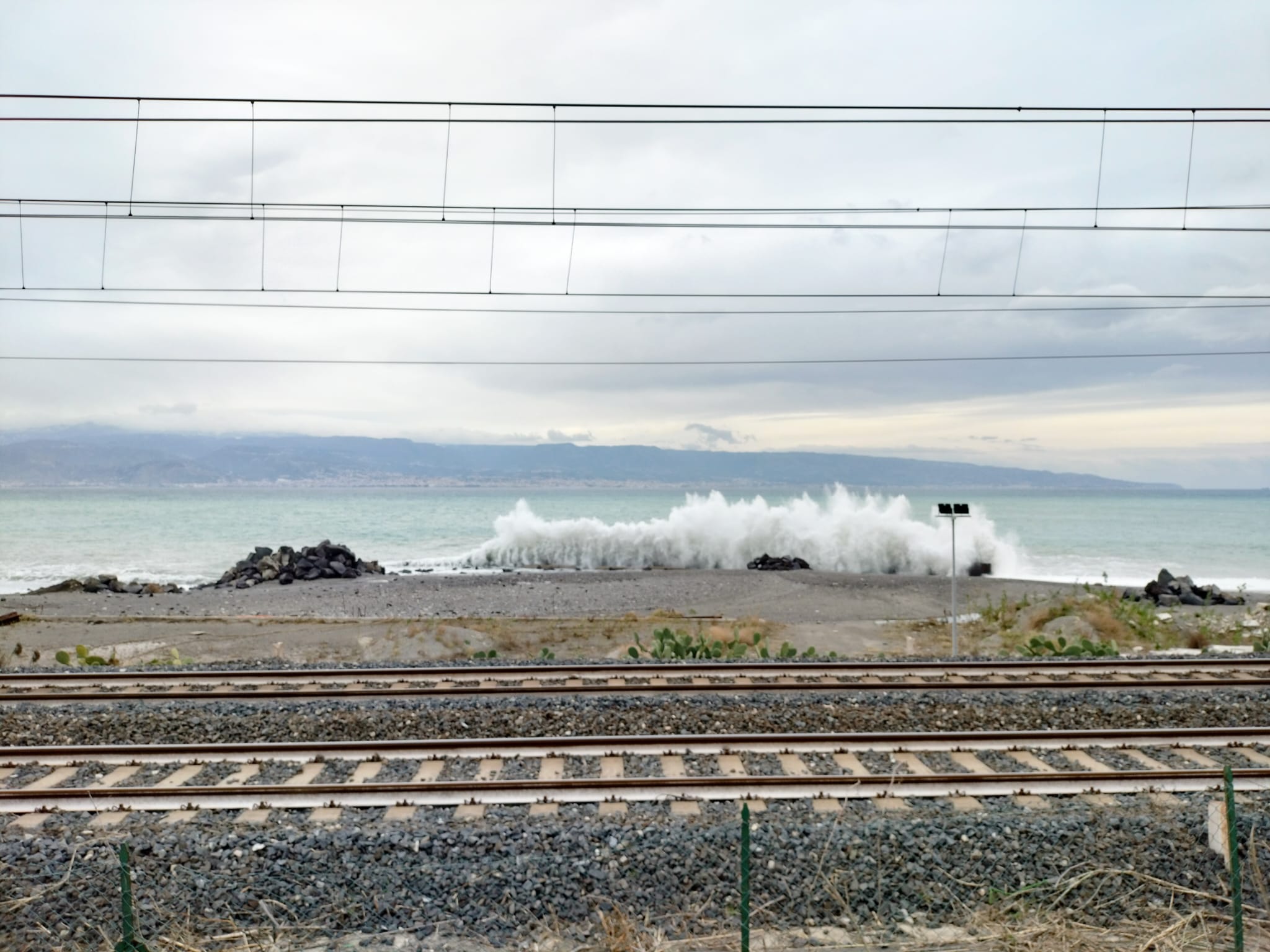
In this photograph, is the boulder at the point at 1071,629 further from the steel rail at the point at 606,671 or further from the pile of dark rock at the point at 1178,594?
the pile of dark rock at the point at 1178,594

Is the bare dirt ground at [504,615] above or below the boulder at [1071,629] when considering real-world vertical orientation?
below

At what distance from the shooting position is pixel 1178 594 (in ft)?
86.4

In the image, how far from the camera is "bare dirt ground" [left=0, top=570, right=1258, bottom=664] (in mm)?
17094

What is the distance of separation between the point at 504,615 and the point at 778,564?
46.8 ft

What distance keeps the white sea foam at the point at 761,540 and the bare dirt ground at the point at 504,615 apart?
3.76 metres

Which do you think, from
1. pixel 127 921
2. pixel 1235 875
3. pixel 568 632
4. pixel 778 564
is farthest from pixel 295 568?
pixel 1235 875

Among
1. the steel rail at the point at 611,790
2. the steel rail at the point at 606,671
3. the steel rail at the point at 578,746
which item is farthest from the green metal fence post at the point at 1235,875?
the steel rail at the point at 606,671

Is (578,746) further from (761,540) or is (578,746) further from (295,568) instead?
(761,540)

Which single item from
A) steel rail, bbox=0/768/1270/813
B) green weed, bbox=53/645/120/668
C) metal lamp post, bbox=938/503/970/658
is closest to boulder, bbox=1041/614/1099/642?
metal lamp post, bbox=938/503/970/658

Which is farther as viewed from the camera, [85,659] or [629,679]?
[85,659]

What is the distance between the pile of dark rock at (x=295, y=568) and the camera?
32.7 m

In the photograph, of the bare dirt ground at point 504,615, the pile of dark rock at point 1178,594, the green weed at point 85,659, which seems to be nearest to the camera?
the green weed at point 85,659

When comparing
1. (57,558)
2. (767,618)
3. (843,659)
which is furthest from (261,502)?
(843,659)

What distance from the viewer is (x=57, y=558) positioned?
151ft
